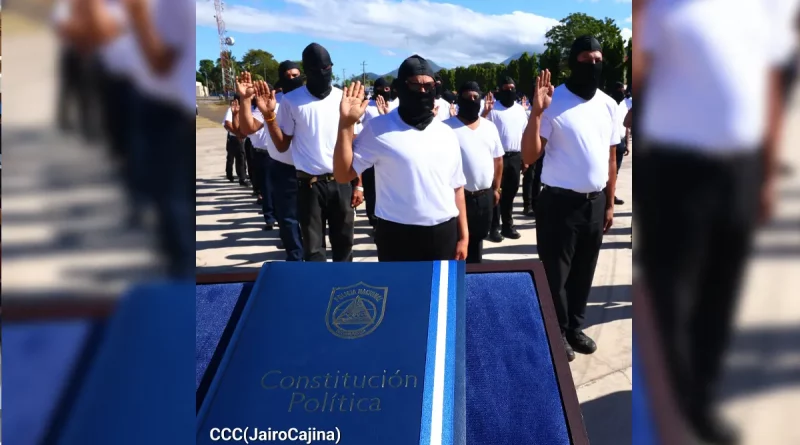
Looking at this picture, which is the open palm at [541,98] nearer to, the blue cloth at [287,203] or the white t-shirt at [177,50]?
the blue cloth at [287,203]

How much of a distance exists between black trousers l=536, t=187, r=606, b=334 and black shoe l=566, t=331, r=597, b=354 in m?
0.13

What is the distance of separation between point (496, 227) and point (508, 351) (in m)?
5.04

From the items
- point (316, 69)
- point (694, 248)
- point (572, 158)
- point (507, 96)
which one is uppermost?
point (507, 96)

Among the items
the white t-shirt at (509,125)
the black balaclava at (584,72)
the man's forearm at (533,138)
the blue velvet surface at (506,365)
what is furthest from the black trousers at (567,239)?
the white t-shirt at (509,125)

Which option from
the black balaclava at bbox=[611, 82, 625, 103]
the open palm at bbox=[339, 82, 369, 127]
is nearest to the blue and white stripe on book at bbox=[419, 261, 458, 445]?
the open palm at bbox=[339, 82, 369, 127]

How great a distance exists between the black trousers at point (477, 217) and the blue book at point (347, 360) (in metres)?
2.79

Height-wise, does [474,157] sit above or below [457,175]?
above

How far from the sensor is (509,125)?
19.4 ft

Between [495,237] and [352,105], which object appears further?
[495,237]

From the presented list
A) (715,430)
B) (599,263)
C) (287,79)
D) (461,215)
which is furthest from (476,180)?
(715,430)

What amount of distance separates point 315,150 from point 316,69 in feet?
2.16

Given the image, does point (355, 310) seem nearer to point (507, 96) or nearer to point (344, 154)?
point (344, 154)

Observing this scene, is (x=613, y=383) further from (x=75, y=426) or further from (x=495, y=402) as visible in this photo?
(x=75, y=426)

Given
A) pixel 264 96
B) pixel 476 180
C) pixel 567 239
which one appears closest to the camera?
pixel 567 239
